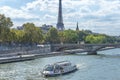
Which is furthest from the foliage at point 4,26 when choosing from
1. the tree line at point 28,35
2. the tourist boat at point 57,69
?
the tourist boat at point 57,69

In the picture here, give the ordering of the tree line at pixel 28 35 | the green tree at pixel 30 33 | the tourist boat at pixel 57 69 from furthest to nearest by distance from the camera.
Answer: the green tree at pixel 30 33
the tree line at pixel 28 35
the tourist boat at pixel 57 69

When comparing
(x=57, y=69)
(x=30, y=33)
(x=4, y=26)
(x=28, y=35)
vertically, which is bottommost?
(x=57, y=69)

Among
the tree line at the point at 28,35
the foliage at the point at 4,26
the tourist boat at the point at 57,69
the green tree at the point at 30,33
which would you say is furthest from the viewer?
the green tree at the point at 30,33

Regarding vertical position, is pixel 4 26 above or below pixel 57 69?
above

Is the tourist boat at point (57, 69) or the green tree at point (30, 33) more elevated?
the green tree at point (30, 33)

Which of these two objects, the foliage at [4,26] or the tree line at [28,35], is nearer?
the foliage at [4,26]

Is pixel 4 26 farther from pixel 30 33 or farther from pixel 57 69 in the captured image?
pixel 57 69

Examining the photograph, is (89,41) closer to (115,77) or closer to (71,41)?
(71,41)

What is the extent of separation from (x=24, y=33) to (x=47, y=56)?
485 inches

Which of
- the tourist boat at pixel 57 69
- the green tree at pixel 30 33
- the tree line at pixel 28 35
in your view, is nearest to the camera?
the tourist boat at pixel 57 69

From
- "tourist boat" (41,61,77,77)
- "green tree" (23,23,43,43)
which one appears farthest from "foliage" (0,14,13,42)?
"tourist boat" (41,61,77,77)

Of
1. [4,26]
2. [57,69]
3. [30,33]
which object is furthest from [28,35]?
[57,69]

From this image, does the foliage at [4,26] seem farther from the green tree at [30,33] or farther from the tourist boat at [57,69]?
the tourist boat at [57,69]

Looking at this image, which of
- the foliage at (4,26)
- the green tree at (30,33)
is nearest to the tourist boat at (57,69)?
the foliage at (4,26)
